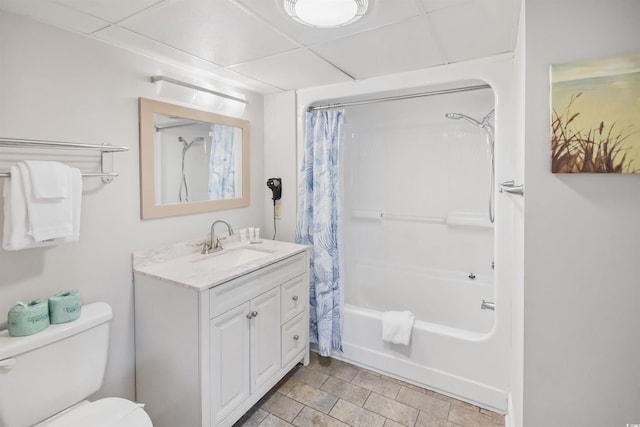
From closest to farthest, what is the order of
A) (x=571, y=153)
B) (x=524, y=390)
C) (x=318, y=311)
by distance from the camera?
(x=571, y=153)
(x=524, y=390)
(x=318, y=311)

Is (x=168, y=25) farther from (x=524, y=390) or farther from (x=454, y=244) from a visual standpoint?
(x=454, y=244)

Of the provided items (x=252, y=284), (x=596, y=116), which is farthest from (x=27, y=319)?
(x=596, y=116)

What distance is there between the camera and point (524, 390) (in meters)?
1.34

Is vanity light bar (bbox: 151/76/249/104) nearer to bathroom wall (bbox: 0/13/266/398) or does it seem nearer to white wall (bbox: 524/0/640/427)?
bathroom wall (bbox: 0/13/266/398)

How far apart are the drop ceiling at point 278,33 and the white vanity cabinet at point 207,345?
4.05 ft

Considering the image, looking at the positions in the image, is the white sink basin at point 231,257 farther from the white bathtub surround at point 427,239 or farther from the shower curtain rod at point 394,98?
the shower curtain rod at point 394,98

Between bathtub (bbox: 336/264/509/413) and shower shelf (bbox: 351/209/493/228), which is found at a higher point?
shower shelf (bbox: 351/209/493/228)

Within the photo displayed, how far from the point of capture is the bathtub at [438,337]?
2.01m

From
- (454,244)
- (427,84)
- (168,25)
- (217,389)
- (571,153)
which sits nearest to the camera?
(571,153)

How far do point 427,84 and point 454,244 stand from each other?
1.45m

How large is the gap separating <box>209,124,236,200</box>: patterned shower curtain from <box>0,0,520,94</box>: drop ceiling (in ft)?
1.38

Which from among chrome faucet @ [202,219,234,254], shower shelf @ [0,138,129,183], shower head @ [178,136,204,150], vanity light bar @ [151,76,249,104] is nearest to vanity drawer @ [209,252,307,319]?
chrome faucet @ [202,219,234,254]

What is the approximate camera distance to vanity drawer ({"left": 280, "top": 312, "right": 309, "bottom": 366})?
7.22ft

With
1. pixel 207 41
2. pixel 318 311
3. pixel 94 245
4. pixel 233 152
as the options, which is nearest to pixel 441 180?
pixel 318 311
